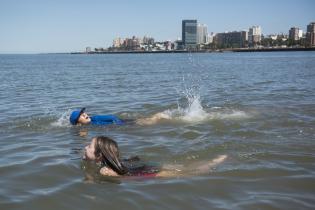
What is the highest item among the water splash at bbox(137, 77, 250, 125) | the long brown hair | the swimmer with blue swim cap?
the long brown hair

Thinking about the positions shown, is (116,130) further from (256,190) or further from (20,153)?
(256,190)

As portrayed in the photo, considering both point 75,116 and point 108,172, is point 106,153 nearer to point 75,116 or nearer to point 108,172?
point 108,172

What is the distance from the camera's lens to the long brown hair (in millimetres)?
7984

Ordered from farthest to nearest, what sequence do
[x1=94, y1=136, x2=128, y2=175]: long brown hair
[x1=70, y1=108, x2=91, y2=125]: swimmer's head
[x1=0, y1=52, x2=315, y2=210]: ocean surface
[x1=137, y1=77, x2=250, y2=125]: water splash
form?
[x1=137, y1=77, x2=250, y2=125]: water splash < [x1=70, y1=108, x2=91, y2=125]: swimmer's head < [x1=94, y1=136, x2=128, y2=175]: long brown hair < [x1=0, y1=52, x2=315, y2=210]: ocean surface

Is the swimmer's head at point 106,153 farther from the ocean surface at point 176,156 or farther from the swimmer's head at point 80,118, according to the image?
the swimmer's head at point 80,118

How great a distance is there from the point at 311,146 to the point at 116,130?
17.8 feet

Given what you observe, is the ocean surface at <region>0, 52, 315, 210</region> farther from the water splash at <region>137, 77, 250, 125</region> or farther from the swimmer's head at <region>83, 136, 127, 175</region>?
the swimmer's head at <region>83, 136, 127, 175</region>

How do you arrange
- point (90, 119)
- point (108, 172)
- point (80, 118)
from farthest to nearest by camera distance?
1. point (90, 119)
2. point (80, 118)
3. point (108, 172)

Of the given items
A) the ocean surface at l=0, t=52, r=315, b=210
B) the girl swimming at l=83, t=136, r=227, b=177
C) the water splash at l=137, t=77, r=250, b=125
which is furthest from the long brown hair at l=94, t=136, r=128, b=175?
the water splash at l=137, t=77, r=250, b=125

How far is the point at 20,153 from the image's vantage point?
10.4m

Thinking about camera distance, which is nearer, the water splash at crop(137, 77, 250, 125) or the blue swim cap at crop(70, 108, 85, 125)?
the blue swim cap at crop(70, 108, 85, 125)

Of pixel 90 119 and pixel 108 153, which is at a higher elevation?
pixel 108 153

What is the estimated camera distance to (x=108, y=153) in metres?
7.99

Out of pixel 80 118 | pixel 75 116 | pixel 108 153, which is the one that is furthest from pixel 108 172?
pixel 75 116
